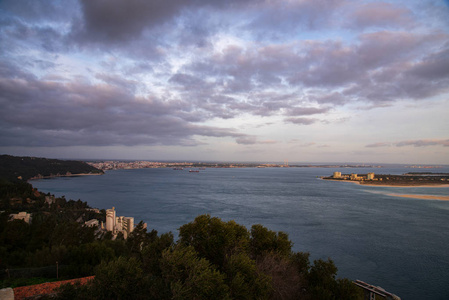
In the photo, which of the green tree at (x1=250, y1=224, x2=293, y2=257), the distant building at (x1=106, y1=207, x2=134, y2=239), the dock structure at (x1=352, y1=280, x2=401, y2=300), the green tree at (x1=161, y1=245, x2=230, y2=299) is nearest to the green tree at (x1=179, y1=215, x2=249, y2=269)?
the green tree at (x1=250, y1=224, x2=293, y2=257)

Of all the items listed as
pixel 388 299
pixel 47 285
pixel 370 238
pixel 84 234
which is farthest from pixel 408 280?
pixel 84 234

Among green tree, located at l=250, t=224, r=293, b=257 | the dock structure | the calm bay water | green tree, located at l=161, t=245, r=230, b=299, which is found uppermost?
green tree, located at l=161, t=245, r=230, b=299

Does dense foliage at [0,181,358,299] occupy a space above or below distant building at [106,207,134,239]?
above

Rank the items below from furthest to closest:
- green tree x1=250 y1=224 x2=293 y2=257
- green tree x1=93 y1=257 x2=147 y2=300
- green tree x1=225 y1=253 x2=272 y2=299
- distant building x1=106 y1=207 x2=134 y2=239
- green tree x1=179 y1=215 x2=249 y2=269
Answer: distant building x1=106 y1=207 x2=134 y2=239 → green tree x1=250 y1=224 x2=293 y2=257 → green tree x1=179 y1=215 x2=249 y2=269 → green tree x1=225 y1=253 x2=272 y2=299 → green tree x1=93 y1=257 x2=147 y2=300

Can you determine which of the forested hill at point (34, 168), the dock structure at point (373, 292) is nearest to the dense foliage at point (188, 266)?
the dock structure at point (373, 292)

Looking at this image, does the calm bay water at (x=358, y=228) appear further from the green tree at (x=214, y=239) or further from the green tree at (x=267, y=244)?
the green tree at (x=214, y=239)

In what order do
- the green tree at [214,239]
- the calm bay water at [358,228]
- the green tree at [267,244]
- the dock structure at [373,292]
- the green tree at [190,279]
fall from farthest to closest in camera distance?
the calm bay water at [358,228] < the green tree at [267,244] < the green tree at [214,239] < the dock structure at [373,292] < the green tree at [190,279]

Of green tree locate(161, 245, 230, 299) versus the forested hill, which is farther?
the forested hill

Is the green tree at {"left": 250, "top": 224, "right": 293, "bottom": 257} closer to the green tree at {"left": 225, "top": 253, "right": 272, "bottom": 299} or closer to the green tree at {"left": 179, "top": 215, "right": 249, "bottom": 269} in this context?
Answer: the green tree at {"left": 179, "top": 215, "right": 249, "bottom": 269}

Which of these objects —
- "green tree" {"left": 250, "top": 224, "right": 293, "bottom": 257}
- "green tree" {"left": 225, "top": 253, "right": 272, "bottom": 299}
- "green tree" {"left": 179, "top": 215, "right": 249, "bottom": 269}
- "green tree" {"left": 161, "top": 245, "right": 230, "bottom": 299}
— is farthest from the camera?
"green tree" {"left": 250, "top": 224, "right": 293, "bottom": 257}
